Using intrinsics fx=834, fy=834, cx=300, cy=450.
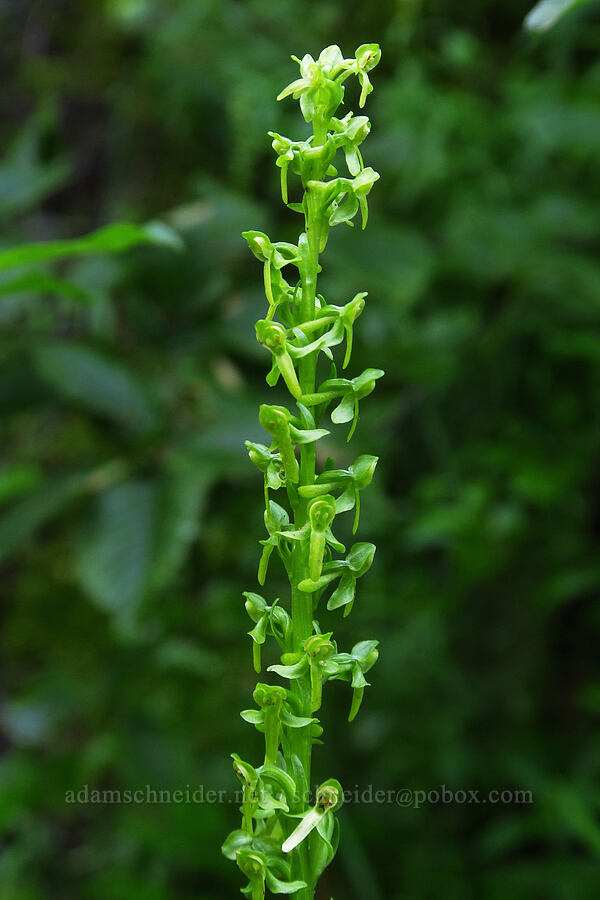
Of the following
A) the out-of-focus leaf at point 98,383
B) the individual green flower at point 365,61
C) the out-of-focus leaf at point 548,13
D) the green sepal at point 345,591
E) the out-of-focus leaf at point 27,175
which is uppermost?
the out-of-focus leaf at point 27,175

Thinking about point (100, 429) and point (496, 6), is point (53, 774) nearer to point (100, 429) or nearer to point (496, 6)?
point (100, 429)

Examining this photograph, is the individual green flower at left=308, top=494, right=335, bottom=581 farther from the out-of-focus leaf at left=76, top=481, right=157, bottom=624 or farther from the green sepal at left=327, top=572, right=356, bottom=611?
the out-of-focus leaf at left=76, top=481, right=157, bottom=624

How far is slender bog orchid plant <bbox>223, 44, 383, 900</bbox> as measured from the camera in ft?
1.65

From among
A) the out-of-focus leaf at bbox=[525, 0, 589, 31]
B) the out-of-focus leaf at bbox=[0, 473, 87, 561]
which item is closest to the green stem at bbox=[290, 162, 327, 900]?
the out-of-focus leaf at bbox=[525, 0, 589, 31]

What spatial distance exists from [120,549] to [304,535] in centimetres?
106

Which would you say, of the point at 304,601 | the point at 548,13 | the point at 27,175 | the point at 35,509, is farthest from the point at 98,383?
the point at 304,601

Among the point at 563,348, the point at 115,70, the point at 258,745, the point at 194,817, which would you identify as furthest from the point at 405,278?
the point at 115,70

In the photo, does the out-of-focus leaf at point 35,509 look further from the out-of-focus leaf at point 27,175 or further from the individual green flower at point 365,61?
the individual green flower at point 365,61

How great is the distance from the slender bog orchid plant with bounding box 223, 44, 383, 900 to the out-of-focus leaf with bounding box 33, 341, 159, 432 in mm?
1126

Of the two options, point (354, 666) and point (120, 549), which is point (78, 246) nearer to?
point (354, 666)

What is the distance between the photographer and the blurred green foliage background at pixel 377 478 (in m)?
1.67

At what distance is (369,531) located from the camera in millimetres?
1875

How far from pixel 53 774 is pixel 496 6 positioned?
2.25 m

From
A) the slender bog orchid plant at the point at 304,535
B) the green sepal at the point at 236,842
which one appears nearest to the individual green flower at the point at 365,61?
the slender bog orchid plant at the point at 304,535
